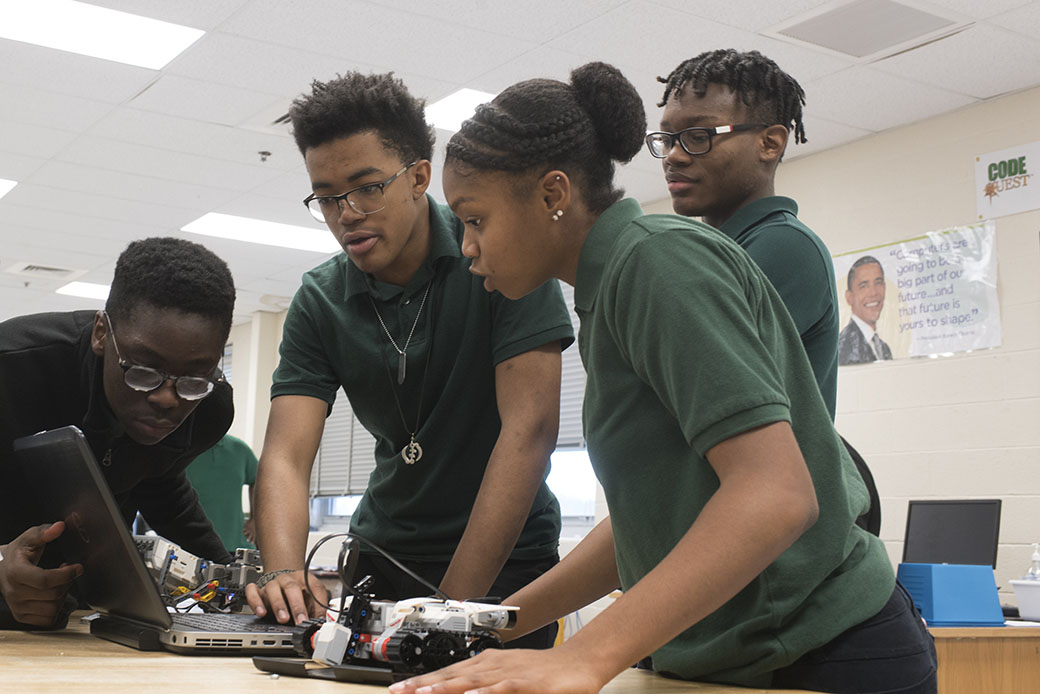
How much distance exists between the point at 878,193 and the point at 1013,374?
1084 mm

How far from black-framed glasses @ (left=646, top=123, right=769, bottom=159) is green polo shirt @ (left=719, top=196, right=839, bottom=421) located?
247 millimetres

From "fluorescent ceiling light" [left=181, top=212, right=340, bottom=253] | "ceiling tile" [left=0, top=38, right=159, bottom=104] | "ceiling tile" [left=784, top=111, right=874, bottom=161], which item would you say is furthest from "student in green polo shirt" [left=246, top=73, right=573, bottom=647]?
"fluorescent ceiling light" [left=181, top=212, right=340, bottom=253]

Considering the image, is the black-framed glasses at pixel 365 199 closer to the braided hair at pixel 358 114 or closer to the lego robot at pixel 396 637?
the braided hair at pixel 358 114

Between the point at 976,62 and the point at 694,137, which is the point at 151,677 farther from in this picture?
the point at 976,62

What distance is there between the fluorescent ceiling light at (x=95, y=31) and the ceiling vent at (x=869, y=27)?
2.26 meters

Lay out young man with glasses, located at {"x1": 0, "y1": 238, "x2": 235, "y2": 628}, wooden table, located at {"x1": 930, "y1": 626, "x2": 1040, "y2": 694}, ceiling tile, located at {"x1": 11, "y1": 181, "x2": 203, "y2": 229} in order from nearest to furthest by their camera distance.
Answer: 1. young man with glasses, located at {"x1": 0, "y1": 238, "x2": 235, "y2": 628}
2. wooden table, located at {"x1": 930, "y1": 626, "x2": 1040, "y2": 694}
3. ceiling tile, located at {"x1": 11, "y1": 181, "x2": 203, "y2": 229}

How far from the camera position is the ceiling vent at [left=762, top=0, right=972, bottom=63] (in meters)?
3.84

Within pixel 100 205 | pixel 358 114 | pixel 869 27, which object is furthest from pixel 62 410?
pixel 100 205

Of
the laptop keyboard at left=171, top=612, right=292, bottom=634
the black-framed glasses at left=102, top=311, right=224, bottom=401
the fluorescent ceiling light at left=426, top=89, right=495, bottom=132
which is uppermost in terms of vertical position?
the fluorescent ceiling light at left=426, top=89, right=495, bottom=132

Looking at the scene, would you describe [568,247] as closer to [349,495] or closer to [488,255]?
[488,255]

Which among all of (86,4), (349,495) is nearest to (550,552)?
(86,4)

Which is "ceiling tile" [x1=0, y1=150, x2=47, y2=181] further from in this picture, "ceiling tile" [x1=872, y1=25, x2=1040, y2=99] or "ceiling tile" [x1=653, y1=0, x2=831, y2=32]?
"ceiling tile" [x1=872, y1=25, x2=1040, y2=99]

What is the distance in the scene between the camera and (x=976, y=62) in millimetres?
4242

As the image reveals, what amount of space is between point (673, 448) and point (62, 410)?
1.10 m
